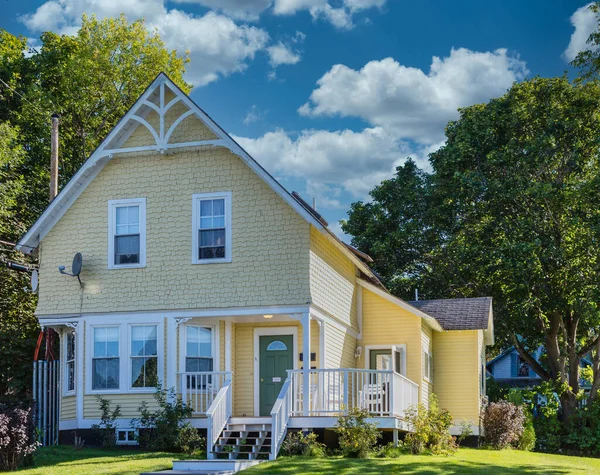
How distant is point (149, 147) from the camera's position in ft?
77.4

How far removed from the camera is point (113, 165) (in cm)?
2412

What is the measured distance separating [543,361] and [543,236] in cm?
896

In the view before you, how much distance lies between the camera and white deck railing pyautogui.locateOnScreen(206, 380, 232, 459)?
20.3 metres

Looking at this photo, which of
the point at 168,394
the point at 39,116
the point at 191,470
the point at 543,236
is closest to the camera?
the point at 191,470

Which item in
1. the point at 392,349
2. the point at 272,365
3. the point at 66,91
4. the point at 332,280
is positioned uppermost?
the point at 66,91

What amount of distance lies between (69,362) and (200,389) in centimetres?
399

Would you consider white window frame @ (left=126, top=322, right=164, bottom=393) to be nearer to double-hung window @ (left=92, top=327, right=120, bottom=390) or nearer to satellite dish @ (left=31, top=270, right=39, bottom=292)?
double-hung window @ (left=92, top=327, right=120, bottom=390)

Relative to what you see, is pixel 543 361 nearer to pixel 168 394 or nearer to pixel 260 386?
pixel 260 386

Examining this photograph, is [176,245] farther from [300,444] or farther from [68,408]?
[300,444]

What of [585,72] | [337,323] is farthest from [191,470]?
[585,72]

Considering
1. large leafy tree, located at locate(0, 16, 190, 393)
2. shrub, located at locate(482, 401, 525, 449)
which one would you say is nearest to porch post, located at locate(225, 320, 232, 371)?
shrub, located at locate(482, 401, 525, 449)

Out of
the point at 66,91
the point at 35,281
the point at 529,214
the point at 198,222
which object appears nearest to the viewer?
the point at 198,222

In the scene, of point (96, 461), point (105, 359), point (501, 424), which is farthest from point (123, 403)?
point (501, 424)

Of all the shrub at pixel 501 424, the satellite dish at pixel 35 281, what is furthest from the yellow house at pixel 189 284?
the shrub at pixel 501 424
